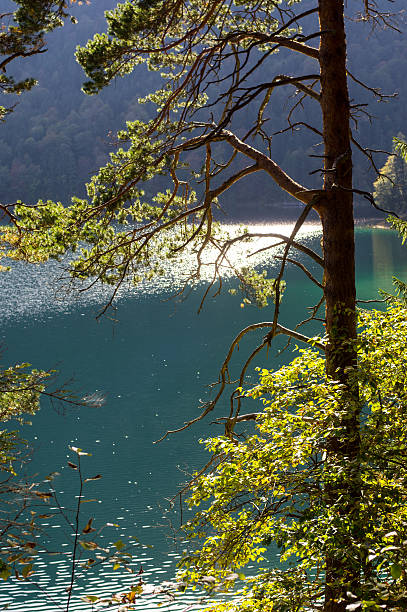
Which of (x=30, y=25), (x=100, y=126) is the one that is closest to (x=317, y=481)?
(x=30, y=25)

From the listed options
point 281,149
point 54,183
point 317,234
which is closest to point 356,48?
point 281,149

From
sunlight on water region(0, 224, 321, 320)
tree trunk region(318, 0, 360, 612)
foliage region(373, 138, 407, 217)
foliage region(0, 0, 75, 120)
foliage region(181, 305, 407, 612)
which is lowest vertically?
foliage region(181, 305, 407, 612)

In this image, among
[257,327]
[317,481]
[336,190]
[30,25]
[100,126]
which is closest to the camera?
[317,481]

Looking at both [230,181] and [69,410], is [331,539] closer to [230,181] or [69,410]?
[230,181]

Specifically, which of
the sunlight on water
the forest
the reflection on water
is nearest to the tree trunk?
the forest

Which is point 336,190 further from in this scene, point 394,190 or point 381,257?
point 394,190

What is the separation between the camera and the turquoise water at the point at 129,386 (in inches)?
434

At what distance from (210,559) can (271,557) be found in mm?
6638

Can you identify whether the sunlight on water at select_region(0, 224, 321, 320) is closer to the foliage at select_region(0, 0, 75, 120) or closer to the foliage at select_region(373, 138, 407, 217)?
the foliage at select_region(373, 138, 407, 217)

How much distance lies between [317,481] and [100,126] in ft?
323

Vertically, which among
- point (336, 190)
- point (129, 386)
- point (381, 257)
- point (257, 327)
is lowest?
point (257, 327)

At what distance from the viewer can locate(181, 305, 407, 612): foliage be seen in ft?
10.4

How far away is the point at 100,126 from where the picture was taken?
96.1 metres

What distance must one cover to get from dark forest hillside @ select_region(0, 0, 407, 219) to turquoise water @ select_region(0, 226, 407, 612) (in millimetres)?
43972
